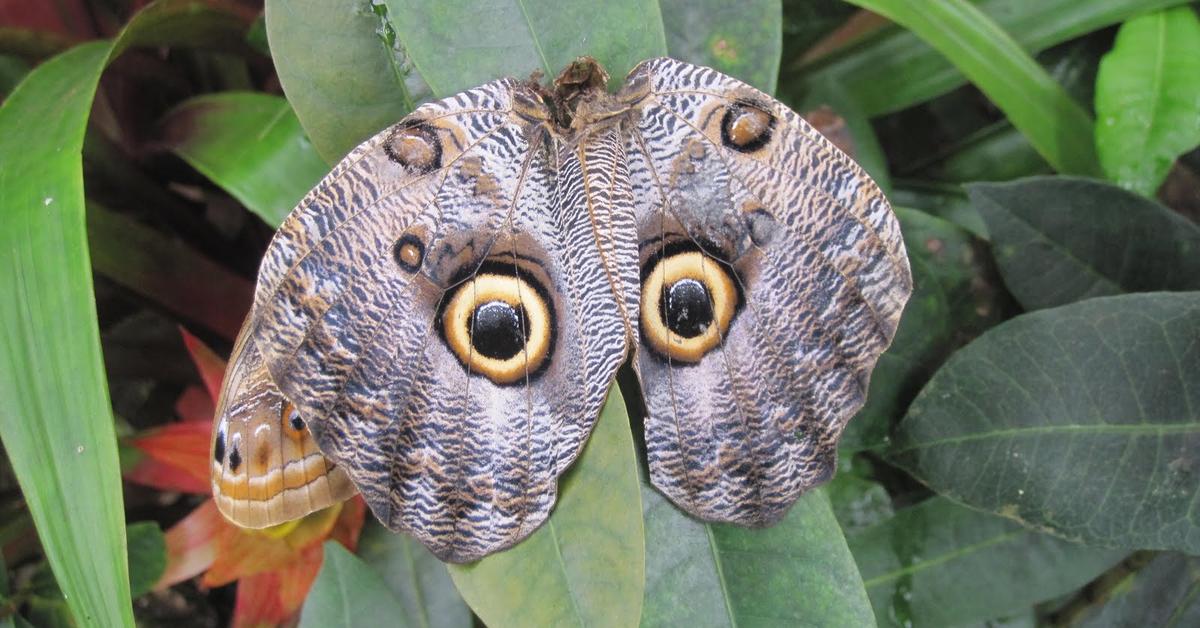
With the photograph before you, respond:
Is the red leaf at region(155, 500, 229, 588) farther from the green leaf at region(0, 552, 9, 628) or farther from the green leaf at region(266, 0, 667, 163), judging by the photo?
the green leaf at region(266, 0, 667, 163)

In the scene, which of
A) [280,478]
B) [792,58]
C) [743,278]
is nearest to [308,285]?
[280,478]

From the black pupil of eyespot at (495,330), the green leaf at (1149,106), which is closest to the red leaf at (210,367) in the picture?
the black pupil of eyespot at (495,330)

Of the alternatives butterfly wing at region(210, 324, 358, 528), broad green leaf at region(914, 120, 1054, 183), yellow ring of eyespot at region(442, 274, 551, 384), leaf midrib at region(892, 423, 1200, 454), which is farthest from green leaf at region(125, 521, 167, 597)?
broad green leaf at region(914, 120, 1054, 183)

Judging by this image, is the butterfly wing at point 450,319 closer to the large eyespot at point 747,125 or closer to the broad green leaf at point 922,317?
the large eyespot at point 747,125

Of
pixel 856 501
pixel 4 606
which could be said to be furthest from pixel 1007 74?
pixel 4 606

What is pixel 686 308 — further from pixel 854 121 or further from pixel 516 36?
pixel 854 121

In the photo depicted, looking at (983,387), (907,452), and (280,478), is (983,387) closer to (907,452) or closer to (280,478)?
(907,452)
